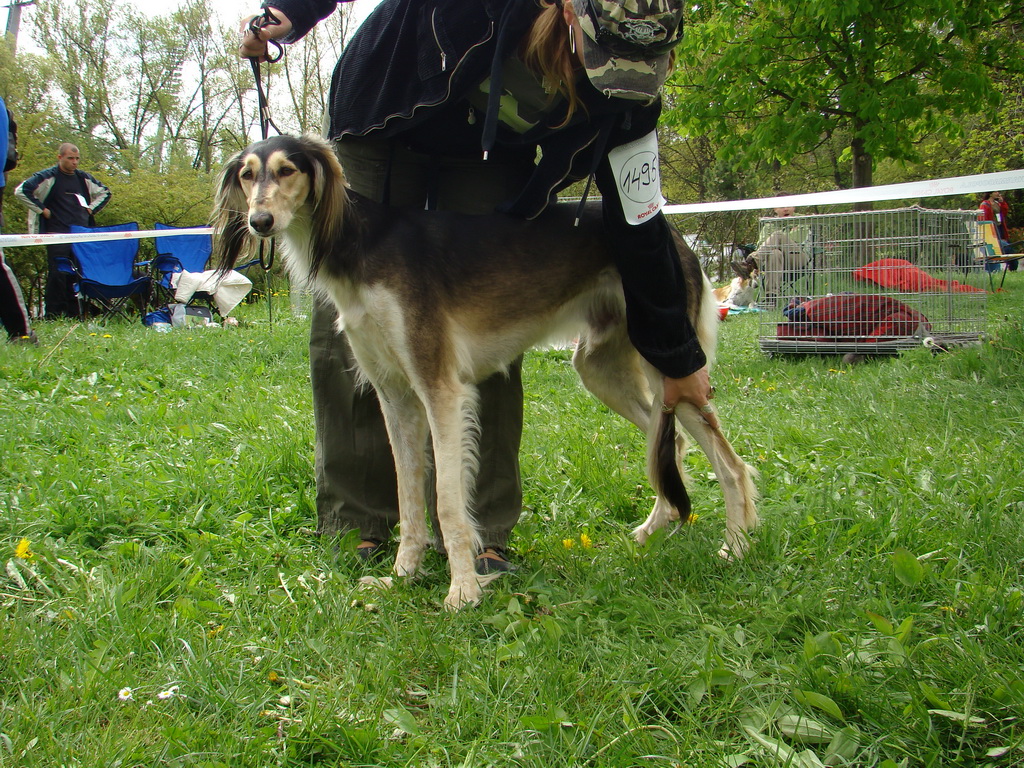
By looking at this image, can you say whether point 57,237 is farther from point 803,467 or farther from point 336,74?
point 803,467

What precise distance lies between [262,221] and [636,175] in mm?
1135

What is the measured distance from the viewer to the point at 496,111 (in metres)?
2.24

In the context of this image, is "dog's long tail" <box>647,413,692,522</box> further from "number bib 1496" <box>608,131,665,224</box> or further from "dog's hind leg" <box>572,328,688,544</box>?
"number bib 1496" <box>608,131,665,224</box>

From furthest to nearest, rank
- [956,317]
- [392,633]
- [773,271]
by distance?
[773,271], [956,317], [392,633]

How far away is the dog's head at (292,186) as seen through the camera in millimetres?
2322

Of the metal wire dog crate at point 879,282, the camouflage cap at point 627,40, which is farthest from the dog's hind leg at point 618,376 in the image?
the metal wire dog crate at point 879,282

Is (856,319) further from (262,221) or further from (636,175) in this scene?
(262,221)

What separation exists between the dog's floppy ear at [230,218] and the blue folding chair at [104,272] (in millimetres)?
7789

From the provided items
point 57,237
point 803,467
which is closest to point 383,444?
point 803,467

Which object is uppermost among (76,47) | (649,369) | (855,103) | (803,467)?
(76,47)

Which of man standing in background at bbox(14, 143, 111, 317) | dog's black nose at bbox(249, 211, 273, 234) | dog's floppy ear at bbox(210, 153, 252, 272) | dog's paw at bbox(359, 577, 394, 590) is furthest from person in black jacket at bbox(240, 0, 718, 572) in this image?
man standing in background at bbox(14, 143, 111, 317)

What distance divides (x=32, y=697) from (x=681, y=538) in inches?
74.2

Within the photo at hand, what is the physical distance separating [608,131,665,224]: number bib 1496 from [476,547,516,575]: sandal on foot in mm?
1205

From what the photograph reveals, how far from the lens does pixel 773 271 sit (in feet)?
24.0
